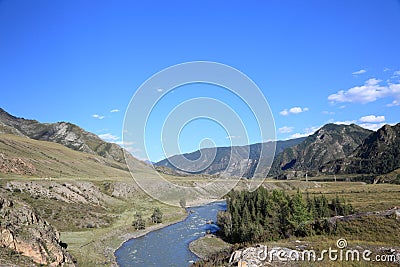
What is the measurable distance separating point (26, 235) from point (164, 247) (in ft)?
86.0

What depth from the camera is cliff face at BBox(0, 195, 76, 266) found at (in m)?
30.7

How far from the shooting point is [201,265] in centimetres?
2033

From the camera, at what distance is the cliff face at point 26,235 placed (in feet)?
101

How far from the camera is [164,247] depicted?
54.9 meters

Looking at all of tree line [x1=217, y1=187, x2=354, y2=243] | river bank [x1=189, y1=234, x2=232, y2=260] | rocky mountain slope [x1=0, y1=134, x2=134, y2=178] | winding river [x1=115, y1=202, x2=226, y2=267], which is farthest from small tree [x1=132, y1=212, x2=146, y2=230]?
rocky mountain slope [x1=0, y1=134, x2=134, y2=178]

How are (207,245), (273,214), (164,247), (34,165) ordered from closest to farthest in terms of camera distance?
(207,245)
(164,247)
(273,214)
(34,165)

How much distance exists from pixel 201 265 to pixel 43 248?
2120cm

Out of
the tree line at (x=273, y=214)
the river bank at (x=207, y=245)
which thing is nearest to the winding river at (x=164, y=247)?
the river bank at (x=207, y=245)

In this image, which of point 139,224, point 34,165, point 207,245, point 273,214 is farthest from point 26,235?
point 34,165

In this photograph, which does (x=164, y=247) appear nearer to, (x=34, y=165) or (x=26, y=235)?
(x=26, y=235)

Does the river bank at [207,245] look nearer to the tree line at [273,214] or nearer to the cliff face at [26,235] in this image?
the tree line at [273,214]

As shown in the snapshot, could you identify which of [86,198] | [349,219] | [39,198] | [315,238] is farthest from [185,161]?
[86,198]

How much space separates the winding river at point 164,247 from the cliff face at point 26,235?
39.3 feet

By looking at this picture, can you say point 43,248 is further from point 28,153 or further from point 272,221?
point 28,153
